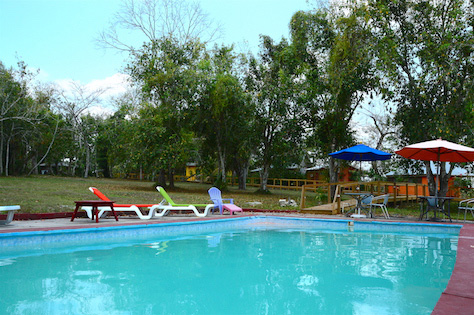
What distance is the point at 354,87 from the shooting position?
1764 centimetres

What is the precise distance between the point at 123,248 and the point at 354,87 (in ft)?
46.5

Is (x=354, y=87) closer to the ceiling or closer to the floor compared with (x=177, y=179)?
closer to the ceiling

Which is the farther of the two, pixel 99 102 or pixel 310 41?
pixel 99 102

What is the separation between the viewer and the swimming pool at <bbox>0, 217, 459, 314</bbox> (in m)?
3.66

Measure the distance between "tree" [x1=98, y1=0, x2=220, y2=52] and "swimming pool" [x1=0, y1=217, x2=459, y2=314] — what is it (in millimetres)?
16685

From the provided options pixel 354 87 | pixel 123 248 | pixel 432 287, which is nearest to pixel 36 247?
pixel 123 248

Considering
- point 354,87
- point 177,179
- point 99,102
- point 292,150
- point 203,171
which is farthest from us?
point 177,179

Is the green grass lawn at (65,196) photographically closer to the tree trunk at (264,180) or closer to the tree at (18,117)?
the tree trunk at (264,180)

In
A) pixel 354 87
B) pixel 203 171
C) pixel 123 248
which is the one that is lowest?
pixel 123 248

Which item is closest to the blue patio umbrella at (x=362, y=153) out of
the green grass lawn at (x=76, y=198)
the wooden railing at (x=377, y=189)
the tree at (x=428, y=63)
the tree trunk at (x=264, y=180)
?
the wooden railing at (x=377, y=189)

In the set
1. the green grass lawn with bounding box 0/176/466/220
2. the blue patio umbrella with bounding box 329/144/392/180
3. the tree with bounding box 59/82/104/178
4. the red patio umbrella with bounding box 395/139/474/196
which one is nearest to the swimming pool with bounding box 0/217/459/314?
the red patio umbrella with bounding box 395/139/474/196

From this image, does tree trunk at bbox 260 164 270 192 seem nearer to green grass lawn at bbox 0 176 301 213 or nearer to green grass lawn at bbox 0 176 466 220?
green grass lawn at bbox 0 176 301 213

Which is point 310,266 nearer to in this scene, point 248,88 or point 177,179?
point 248,88

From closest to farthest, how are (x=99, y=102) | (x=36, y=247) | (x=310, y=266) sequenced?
(x=310, y=266) < (x=36, y=247) < (x=99, y=102)
